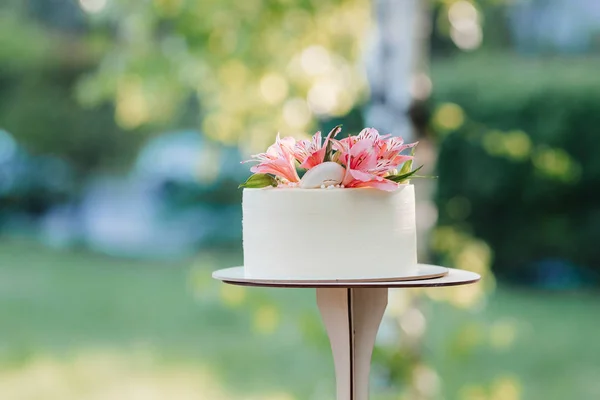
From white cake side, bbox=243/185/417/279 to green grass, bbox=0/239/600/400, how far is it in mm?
2909

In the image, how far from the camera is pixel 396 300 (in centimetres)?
303

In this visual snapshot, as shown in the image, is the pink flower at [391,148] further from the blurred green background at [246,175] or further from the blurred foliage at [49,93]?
the blurred foliage at [49,93]

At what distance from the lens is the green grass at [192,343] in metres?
5.72

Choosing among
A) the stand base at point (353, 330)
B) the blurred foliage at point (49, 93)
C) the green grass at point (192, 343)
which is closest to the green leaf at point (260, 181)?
the stand base at point (353, 330)

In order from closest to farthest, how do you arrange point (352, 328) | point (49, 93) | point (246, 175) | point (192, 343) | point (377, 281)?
point (377, 281)
point (352, 328)
point (192, 343)
point (246, 175)
point (49, 93)

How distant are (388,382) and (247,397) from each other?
2533 millimetres

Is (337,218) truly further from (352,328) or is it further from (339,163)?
(352,328)

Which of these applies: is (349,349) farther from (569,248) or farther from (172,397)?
(569,248)

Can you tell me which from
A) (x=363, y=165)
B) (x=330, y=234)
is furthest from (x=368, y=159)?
(x=330, y=234)

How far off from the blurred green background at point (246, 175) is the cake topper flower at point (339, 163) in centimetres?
124

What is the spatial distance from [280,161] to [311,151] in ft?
0.18

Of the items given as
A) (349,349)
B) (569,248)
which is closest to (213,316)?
(569,248)

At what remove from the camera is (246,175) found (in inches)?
326

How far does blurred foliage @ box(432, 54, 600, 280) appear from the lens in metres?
6.93
